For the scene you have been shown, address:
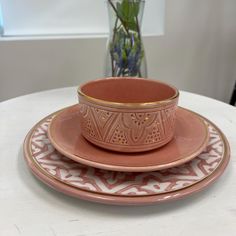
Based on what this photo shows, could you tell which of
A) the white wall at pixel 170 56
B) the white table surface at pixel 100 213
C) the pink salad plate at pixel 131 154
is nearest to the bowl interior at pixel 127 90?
the pink salad plate at pixel 131 154

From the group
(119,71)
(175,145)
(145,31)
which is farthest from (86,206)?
(145,31)

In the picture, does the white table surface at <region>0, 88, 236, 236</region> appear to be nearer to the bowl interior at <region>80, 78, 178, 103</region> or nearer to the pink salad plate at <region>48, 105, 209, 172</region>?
the pink salad plate at <region>48, 105, 209, 172</region>

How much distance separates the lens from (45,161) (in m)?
0.41

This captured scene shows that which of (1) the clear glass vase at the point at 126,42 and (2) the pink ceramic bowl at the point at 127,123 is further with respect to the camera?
(1) the clear glass vase at the point at 126,42

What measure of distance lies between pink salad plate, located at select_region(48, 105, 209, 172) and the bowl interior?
61mm

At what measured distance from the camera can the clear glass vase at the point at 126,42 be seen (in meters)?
0.75

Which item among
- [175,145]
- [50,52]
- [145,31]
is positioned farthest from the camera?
[145,31]

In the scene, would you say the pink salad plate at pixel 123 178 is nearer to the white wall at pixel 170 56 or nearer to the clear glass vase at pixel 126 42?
the clear glass vase at pixel 126 42

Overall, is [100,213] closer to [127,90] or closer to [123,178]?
[123,178]

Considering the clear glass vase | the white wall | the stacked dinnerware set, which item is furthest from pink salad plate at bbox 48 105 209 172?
the white wall

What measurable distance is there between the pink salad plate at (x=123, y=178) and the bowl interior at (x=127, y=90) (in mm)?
131

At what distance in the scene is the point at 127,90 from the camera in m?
0.55

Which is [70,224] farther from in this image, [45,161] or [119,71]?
[119,71]

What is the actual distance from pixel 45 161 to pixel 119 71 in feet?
1.29
